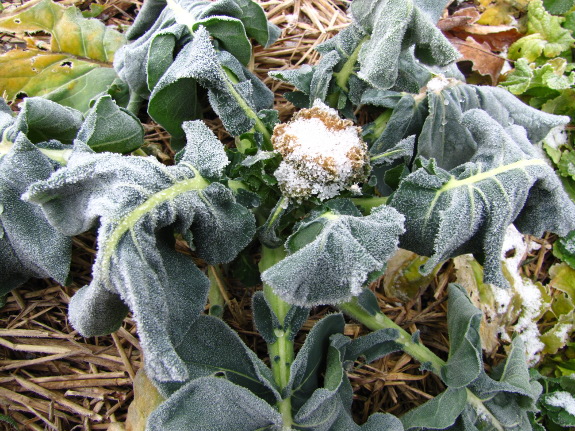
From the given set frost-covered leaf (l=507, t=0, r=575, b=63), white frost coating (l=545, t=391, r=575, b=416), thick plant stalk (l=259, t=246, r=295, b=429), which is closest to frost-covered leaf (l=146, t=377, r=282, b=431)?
thick plant stalk (l=259, t=246, r=295, b=429)

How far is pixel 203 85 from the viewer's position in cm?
145

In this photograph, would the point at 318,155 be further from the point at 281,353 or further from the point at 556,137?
the point at 556,137

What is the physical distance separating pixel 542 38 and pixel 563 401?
4.70 feet

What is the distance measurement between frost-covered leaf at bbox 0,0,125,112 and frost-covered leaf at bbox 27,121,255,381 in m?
0.60

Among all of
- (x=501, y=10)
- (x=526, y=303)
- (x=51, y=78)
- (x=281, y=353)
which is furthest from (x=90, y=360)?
(x=501, y=10)

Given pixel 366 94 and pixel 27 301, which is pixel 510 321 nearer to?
pixel 366 94

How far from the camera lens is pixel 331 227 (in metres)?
1.11

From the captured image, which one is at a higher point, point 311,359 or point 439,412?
point 311,359

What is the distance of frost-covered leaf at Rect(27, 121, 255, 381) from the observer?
0.99 m

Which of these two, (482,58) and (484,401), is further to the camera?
(482,58)

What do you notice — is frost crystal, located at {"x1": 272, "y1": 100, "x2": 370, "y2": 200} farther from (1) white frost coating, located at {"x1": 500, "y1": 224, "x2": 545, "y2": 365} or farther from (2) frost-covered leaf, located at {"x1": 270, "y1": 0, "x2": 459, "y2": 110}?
(1) white frost coating, located at {"x1": 500, "y1": 224, "x2": 545, "y2": 365}

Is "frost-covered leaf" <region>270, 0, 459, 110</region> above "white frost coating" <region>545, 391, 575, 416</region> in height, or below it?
above

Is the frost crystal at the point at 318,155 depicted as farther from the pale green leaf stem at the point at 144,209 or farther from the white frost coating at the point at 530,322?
the white frost coating at the point at 530,322

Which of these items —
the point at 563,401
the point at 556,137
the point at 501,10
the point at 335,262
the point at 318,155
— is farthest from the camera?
the point at 501,10
